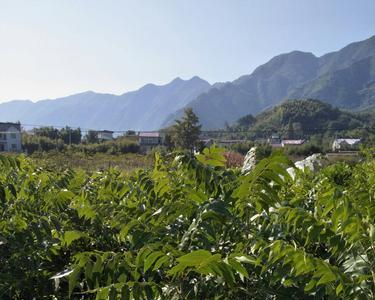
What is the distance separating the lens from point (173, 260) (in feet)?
5.95

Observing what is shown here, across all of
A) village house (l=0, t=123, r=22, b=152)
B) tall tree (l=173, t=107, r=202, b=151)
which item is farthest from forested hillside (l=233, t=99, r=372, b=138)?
village house (l=0, t=123, r=22, b=152)

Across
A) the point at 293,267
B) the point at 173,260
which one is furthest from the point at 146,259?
the point at 293,267

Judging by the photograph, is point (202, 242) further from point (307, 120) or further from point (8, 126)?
point (307, 120)

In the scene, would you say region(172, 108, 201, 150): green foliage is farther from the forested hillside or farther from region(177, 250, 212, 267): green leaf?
region(177, 250, 212, 267): green leaf

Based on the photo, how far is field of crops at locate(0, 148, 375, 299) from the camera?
164 cm

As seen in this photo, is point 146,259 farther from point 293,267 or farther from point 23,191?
point 23,191

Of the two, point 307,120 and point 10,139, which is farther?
point 307,120

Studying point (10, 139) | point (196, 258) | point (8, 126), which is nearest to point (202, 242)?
point (196, 258)

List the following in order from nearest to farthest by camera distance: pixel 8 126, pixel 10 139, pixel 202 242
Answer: pixel 202 242, pixel 10 139, pixel 8 126

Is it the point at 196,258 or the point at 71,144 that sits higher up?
the point at 196,258

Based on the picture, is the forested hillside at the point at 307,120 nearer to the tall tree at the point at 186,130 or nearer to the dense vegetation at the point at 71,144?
the tall tree at the point at 186,130

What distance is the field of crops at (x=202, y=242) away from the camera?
164 cm

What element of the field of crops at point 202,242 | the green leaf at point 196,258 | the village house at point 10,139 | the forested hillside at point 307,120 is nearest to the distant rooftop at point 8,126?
the village house at point 10,139

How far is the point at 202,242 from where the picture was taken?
182 centimetres
